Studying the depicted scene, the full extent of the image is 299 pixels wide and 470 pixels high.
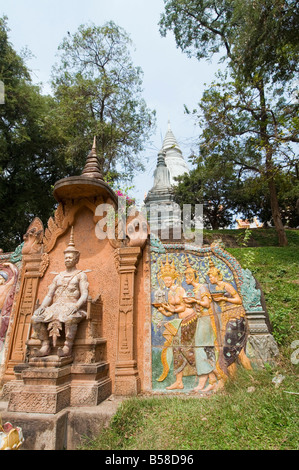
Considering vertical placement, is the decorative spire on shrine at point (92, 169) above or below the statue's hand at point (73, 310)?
above

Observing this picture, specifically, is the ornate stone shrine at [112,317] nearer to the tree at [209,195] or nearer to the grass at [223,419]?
the grass at [223,419]

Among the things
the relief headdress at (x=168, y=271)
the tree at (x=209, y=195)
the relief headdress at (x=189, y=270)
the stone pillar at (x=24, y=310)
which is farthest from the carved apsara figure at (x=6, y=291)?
the tree at (x=209, y=195)

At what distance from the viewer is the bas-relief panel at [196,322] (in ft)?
16.3

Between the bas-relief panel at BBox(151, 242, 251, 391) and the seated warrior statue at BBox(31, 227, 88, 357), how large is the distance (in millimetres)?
1428

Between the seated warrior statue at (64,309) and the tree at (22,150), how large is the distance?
9.40 meters

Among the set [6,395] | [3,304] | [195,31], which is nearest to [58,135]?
[195,31]

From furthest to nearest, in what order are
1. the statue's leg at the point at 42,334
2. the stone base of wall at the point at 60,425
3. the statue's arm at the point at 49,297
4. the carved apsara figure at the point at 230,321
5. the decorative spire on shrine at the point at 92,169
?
1. the decorative spire on shrine at the point at 92,169
2. the statue's arm at the point at 49,297
3. the carved apsara figure at the point at 230,321
4. the statue's leg at the point at 42,334
5. the stone base of wall at the point at 60,425

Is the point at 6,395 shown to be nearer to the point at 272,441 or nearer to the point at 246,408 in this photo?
the point at 246,408

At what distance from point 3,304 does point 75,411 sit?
3.04 metres

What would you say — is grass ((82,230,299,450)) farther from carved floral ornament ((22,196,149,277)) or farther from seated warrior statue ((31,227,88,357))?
carved floral ornament ((22,196,149,277))

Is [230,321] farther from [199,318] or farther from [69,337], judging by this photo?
[69,337]

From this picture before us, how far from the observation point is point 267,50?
8445mm

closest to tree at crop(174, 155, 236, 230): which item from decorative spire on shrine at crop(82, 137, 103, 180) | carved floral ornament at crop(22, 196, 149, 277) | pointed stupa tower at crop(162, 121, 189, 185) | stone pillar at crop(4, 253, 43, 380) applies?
pointed stupa tower at crop(162, 121, 189, 185)

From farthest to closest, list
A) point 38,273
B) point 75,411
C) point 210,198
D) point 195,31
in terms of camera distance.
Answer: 1. point 210,198
2. point 195,31
3. point 38,273
4. point 75,411
